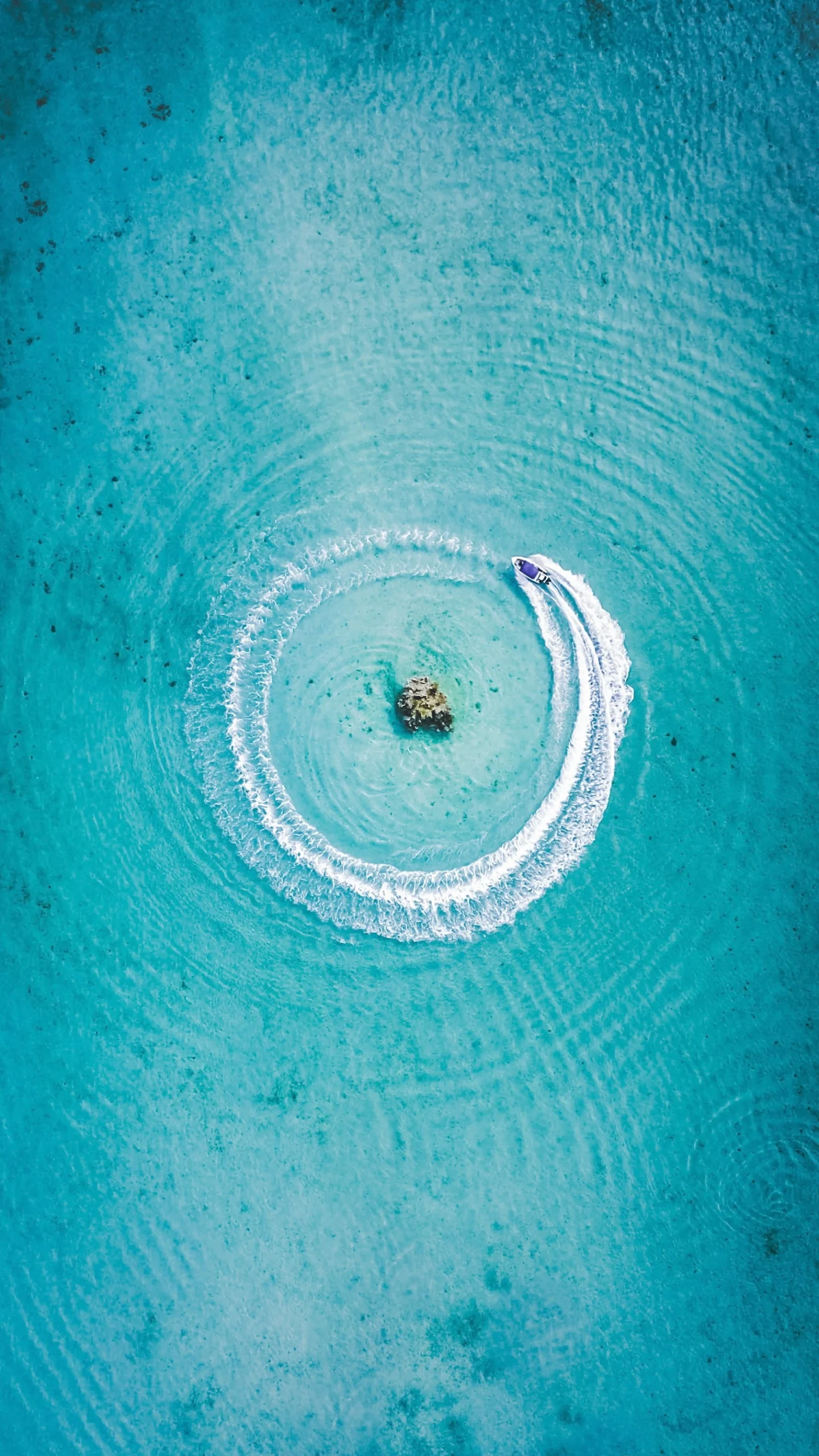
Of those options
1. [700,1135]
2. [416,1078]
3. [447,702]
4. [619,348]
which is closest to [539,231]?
[619,348]

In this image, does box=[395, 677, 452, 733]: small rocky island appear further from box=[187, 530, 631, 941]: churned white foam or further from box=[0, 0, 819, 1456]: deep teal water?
box=[187, 530, 631, 941]: churned white foam

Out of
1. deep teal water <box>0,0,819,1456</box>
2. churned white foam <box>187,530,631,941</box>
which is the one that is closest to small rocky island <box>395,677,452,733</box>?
deep teal water <box>0,0,819,1456</box>

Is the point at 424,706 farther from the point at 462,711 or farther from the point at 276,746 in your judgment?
the point at 276,746

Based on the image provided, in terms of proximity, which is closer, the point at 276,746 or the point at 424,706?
the point at 424,706

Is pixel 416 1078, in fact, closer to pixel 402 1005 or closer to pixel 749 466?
pixel 402 1005

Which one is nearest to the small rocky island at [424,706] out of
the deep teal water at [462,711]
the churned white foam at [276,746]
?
the deep teal water at [462,711]

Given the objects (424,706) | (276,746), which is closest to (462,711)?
(424,706)

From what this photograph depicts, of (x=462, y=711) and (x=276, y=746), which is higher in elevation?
(x=276, y=746)

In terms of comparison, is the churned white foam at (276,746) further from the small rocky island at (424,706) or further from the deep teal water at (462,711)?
the small rocky island at (424,706)
